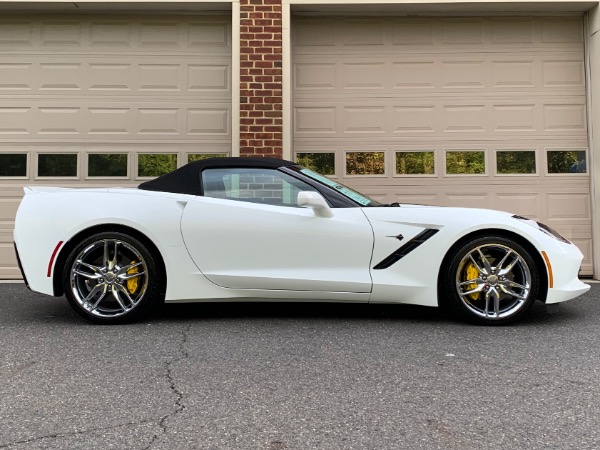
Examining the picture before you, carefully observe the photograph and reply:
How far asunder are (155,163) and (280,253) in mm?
3412

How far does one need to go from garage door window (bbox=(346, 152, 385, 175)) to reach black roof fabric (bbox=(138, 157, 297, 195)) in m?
2.59

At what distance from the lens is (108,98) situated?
657cm

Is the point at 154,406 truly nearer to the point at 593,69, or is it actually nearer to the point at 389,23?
the point at 389,23

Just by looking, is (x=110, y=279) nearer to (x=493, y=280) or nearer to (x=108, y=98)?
(x=493, y=280)

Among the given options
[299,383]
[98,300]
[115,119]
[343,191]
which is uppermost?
[115,119]

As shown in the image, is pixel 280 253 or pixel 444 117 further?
pixel 444 117

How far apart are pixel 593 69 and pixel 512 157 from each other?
1.53m

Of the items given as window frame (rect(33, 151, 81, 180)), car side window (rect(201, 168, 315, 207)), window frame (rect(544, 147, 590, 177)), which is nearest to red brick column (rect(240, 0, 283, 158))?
window frame (rect(33, 151, 81, 180))

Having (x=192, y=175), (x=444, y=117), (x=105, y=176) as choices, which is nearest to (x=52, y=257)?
(x=192, y=175)

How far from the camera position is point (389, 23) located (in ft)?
22.1

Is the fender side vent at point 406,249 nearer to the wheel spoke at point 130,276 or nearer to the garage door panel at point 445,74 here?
the wheel spoke at point 130,276

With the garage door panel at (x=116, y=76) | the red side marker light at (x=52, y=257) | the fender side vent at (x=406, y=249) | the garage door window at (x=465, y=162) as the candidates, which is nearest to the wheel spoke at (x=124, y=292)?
the red side marker light at (x=52, y=257)

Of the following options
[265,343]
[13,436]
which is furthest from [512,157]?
[13,436]

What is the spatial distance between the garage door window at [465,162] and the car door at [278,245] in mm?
3189
